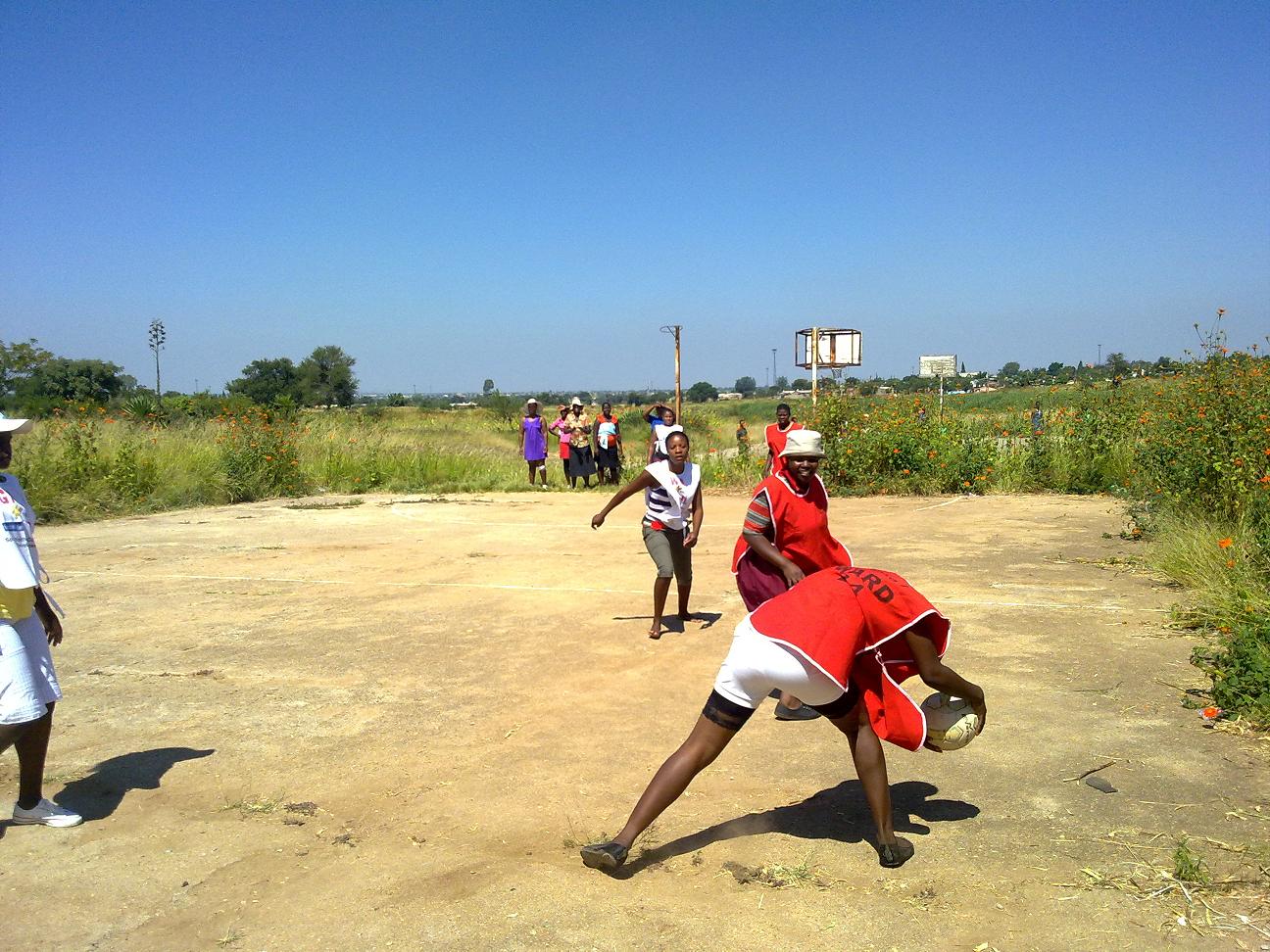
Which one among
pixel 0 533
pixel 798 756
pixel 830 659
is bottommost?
pixel 798 756

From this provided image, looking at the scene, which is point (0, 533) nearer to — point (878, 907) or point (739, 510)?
point (878, 907)

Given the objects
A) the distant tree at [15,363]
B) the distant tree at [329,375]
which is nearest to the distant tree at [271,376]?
the distant tree at [329,375]

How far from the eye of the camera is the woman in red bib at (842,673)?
12.7 feet

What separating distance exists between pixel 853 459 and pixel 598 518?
37.2 ft

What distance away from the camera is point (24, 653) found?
461cm

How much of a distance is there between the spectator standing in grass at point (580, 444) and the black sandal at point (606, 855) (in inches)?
624

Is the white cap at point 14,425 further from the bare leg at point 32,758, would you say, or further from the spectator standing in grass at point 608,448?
the spectator standing in grass at point 608,448

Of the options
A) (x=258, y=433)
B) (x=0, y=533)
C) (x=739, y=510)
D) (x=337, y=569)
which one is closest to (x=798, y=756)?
(x=0, y=533)

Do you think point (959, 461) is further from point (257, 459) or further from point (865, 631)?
point (865, 631)

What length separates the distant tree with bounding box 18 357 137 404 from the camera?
140 feet

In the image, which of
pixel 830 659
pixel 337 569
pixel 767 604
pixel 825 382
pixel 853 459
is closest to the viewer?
pixel 830 659

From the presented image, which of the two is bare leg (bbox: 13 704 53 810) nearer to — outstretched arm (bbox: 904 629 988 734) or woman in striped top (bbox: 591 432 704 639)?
outstretched arm (bbox: 904 629 988 734)

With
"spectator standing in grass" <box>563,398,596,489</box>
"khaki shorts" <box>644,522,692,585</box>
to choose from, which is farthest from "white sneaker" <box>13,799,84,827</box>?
"spectator standing in grass" <box>563,398,596,489</box>

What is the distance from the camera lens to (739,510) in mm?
16578
